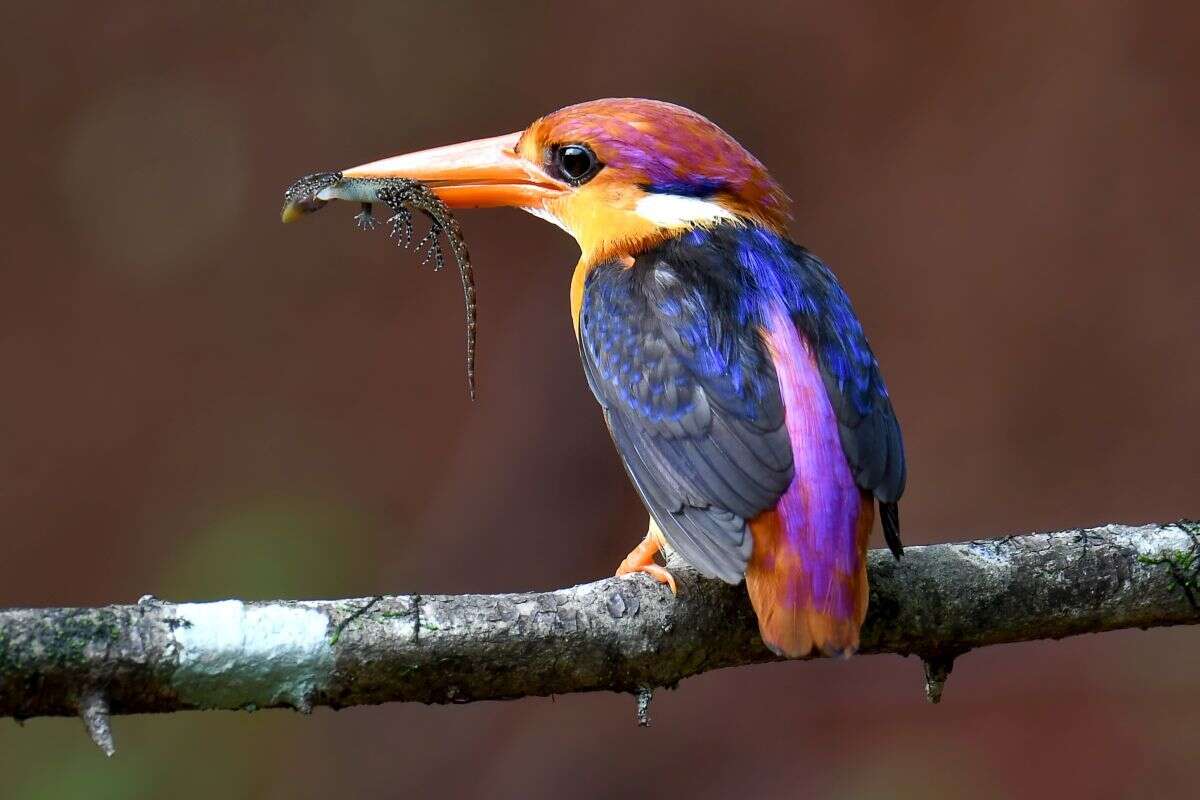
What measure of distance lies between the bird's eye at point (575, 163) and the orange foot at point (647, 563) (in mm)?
668

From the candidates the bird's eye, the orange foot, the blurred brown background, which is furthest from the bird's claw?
the blurred brown background

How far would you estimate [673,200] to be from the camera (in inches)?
98.3

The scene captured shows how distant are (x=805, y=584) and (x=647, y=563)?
38 cm

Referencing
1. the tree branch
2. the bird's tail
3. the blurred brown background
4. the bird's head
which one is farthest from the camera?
the blurred brown background

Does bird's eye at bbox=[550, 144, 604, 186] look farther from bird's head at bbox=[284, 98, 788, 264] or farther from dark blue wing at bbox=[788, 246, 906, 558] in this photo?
dark blue wing at bbox=[788, 246, 906, 558]

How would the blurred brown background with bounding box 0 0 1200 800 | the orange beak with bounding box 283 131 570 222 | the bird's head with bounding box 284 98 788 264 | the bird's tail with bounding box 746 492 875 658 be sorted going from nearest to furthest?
the bird's tail with bounding box 746 492 875 658
the bird's head with bounding box 284 98 788 264
the orange beak with bounding box 283 131 570 222
the blurred brown background with bounding box 0 0 1200 800

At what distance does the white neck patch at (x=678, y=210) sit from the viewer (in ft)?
8.14

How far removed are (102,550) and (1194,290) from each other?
337 cm

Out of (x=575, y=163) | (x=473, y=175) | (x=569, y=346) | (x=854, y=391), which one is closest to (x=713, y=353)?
(x=854, y=391)

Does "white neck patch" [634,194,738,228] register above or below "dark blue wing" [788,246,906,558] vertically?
above

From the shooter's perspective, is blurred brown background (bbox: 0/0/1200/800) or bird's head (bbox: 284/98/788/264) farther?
blurred brown background (bbox: 0/0/1200/800)

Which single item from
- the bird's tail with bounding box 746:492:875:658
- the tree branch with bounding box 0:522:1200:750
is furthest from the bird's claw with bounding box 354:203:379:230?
the bird's tail with bounding box 746:492:875:658

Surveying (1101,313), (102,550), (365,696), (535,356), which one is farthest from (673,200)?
(102,550)

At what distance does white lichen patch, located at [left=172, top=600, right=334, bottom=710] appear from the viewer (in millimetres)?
1687
